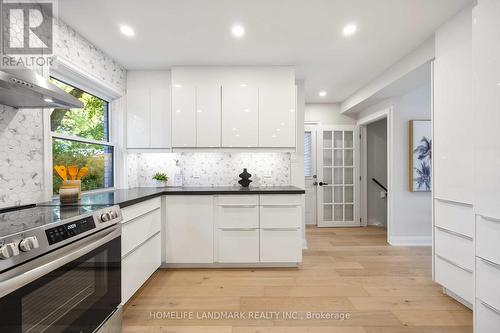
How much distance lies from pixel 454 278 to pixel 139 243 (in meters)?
2.86

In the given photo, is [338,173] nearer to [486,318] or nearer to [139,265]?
[486,318]

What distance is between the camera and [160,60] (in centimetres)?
298

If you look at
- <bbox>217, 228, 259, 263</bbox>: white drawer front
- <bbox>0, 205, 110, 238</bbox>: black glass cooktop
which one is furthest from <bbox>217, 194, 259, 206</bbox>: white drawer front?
<bbox>0, 205, 110, 238</bbox>: black glass cooktop

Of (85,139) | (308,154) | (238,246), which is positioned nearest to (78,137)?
(85,139)

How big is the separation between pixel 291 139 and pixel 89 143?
2.38 meters

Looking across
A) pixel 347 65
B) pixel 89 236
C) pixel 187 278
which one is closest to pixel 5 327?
pixel 89 236

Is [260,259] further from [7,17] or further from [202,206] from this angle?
[7,17]

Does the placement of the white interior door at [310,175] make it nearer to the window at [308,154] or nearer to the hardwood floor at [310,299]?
the window at [308,154]

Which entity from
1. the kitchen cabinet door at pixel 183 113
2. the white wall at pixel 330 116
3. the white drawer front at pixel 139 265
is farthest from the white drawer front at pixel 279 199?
the white wall at pixel 330 116

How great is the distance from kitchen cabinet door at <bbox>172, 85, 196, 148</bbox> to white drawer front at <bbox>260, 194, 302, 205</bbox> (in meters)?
1.14

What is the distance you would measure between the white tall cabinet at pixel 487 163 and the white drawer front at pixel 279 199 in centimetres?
159

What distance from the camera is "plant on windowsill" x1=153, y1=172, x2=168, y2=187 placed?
10.9ft

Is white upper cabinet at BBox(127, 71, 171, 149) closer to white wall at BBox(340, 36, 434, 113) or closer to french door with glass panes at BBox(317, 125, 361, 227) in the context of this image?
white wall at BBox(340, 36, 434, 113)

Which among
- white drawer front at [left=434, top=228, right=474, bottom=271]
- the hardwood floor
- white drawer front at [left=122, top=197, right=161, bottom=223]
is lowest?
the hardwood floor
